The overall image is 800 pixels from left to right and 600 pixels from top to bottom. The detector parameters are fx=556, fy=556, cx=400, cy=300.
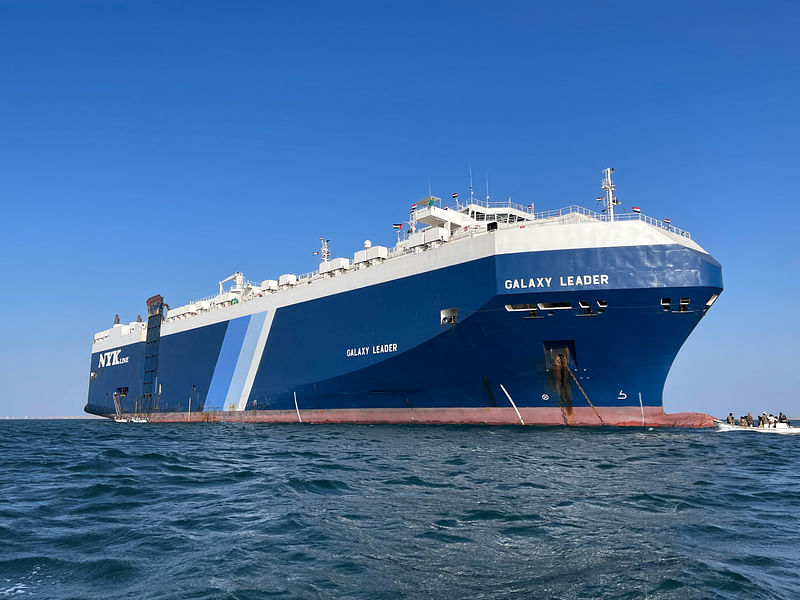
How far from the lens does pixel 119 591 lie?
4.89 m

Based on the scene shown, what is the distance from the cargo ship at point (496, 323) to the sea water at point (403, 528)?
9.58m

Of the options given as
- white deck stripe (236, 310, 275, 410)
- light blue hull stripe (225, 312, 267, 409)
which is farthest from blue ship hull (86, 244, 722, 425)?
light blue hull stripe (225, 312, 267, 409)

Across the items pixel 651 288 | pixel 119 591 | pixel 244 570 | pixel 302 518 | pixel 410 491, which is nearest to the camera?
pixel 119 591

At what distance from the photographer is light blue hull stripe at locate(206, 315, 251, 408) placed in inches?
1526

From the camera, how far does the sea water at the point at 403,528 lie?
16.7ft

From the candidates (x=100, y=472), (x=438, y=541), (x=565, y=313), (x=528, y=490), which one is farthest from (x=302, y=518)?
(x=565, y=313)

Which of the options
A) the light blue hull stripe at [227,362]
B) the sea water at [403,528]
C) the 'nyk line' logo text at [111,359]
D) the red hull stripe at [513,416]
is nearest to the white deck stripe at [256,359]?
the light blue hull stripe at [227,362]

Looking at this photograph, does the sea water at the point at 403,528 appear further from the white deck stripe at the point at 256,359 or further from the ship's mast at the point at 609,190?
the white deck stripe at the point at 256,359

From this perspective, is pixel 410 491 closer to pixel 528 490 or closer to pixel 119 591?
pixel 528 490

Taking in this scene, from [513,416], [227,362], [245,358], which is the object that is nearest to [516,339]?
[513,416]

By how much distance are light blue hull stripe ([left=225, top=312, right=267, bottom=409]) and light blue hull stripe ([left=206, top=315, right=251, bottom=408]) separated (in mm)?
351

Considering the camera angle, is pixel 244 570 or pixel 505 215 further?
pixel 505 215

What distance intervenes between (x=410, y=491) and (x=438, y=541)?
301 cm

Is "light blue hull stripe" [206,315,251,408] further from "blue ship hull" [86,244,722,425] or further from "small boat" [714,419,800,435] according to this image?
"small boat" [714,419,800,435]
